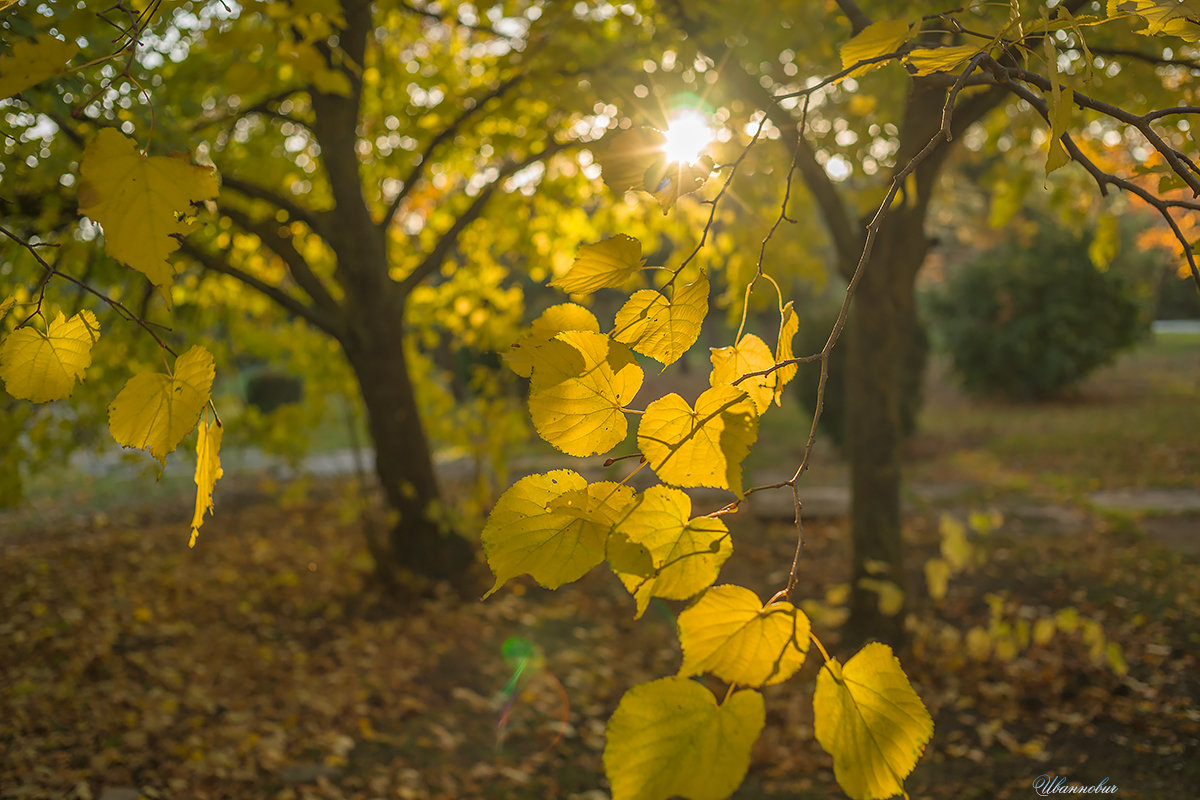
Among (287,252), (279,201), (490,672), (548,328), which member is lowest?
(490,672)

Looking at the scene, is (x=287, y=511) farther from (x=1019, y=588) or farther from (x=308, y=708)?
(x=1019, y=588)

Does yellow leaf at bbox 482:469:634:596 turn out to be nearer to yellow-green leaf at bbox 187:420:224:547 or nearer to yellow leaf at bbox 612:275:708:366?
yellow leaf at bbox 612:275:708:366

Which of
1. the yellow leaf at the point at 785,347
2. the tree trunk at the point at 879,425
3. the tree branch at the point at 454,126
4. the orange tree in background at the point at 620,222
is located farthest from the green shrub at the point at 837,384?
the yellow leaf at the point at 785,347

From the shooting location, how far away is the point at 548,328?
30.4 inches

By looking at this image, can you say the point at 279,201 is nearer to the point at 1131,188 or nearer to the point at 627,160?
the point at 627,160

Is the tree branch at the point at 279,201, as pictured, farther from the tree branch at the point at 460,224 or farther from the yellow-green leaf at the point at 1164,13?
the yellow-green leaf at the point at 1164,13

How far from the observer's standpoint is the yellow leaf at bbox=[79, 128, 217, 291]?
67 centimetres

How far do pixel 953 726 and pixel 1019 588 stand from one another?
1.89 metres

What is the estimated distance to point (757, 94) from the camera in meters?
3.29

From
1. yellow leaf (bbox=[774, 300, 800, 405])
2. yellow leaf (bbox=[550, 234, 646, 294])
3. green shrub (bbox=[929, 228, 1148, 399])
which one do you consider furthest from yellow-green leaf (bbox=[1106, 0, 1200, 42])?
green shrub (bbox=[929, 228, 1148, 399])

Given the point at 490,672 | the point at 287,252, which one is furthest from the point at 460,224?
the point at 490,672

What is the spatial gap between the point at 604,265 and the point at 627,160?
0.19 meters

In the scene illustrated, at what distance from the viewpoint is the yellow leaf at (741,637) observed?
61cm

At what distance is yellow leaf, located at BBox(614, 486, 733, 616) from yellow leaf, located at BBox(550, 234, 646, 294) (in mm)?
238
